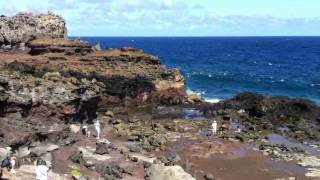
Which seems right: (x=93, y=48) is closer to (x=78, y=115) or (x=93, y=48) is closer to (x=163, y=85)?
(x=163, y=85)

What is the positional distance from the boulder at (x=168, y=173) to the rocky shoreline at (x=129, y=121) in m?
0.06

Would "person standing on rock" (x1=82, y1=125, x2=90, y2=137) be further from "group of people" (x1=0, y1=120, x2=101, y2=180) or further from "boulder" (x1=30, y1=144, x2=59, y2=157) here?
"group of people" (x1=0, y1=120, x2=101, y2=180)

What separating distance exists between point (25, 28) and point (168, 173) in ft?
120

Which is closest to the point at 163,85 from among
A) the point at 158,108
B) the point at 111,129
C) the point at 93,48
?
the point at 158,108

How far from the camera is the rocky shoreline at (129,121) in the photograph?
106 ft

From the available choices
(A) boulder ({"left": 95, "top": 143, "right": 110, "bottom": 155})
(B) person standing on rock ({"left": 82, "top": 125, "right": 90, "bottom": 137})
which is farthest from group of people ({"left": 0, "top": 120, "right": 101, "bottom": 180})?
(B) person standing on rock ({"left": 82, "top": 125, "right": 90, "bottom": 137})

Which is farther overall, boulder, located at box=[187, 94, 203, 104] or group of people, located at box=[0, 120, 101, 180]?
boulder, located at box=[187, 94, 203, 104]

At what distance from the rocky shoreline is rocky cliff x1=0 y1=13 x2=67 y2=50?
155 mm

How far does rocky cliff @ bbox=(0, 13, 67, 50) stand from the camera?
59.3m

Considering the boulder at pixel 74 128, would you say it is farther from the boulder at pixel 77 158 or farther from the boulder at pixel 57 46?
the boulder at pixel 57 46

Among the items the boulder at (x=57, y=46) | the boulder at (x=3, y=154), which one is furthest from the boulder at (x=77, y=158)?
the boulder at (x=57, y=46)

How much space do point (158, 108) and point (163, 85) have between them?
3.40 metres

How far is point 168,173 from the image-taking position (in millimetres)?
29266

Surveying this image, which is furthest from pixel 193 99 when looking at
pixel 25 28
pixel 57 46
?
pixel 25 28
